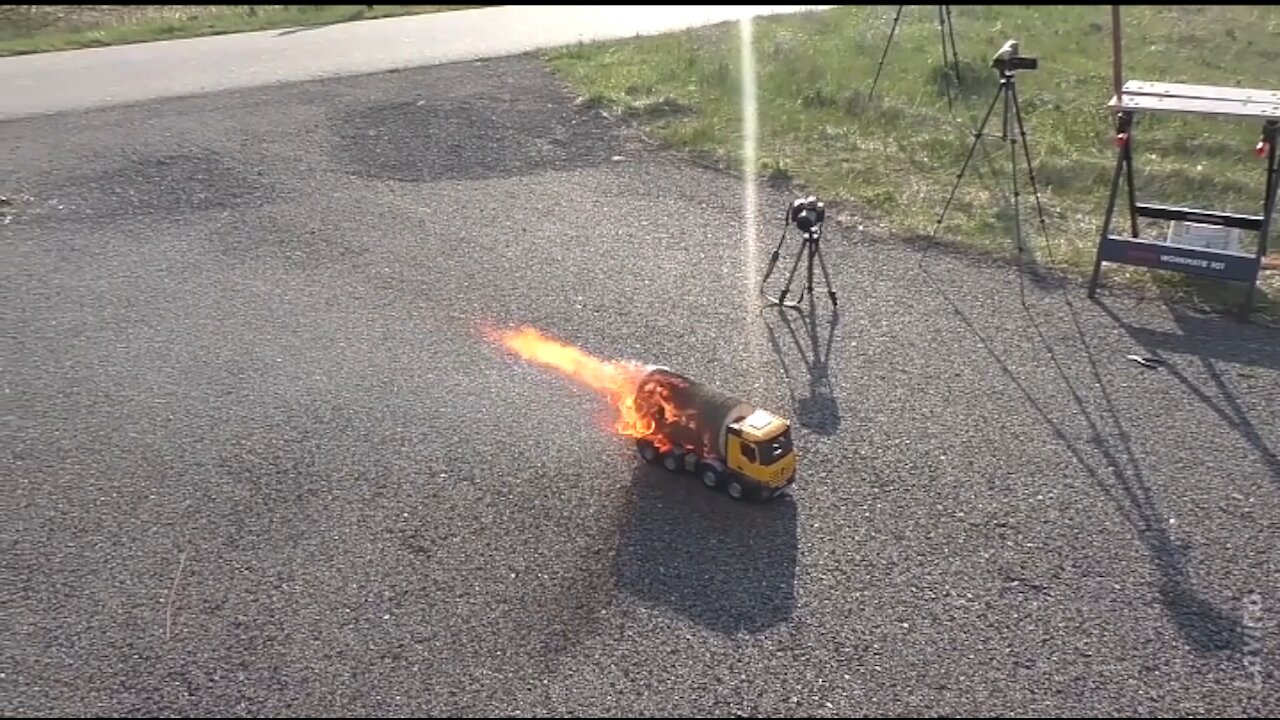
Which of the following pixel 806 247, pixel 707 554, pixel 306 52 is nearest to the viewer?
pixel 707 554

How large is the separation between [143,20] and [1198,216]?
2287 centimetres

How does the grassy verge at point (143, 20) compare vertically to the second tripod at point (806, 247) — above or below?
above

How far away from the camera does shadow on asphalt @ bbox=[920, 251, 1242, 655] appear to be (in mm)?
6914

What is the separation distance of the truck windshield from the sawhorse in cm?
498

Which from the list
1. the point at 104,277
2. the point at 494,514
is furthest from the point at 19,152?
the point at 494,514

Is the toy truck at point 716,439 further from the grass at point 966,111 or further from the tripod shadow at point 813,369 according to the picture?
the grass at point 966,111

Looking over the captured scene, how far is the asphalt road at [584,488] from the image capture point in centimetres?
663

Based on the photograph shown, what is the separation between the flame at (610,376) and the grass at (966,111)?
185 inches

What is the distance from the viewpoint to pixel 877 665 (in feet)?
21.7

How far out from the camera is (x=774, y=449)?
308 inches

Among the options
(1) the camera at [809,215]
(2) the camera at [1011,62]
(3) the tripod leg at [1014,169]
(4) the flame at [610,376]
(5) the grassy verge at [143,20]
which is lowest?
(4) the flame at [610,376]

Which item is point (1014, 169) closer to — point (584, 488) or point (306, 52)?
point (584, 488)

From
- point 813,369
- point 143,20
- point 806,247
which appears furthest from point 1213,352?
point 143,20

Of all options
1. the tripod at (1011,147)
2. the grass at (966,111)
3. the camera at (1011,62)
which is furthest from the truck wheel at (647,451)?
the camera at (1011,62)
